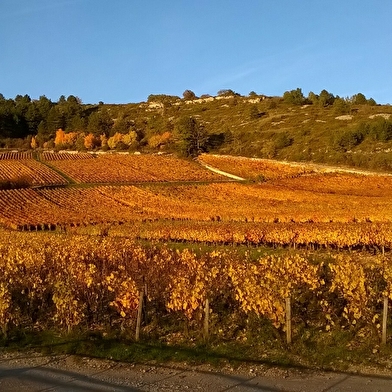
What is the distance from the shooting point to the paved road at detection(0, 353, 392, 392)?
9289 mm

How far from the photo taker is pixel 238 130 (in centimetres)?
13775

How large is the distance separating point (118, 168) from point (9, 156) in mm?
31433

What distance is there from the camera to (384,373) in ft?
32.5

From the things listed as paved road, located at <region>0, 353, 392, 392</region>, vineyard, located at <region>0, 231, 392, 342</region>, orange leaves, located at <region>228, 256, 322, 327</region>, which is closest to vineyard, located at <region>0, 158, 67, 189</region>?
vineyard, located at <region>0, 231, 392, 342</region>

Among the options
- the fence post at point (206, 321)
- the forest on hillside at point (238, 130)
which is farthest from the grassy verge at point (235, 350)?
the forest on hillside at point (238, 130)

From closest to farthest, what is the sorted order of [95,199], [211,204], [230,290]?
[230,290], [211,204], [95,199]

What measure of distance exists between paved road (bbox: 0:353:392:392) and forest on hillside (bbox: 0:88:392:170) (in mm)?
80853

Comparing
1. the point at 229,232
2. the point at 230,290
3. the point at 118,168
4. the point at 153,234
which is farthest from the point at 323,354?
the point at 118,168

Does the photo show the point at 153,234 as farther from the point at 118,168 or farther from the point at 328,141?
the point at 328,141

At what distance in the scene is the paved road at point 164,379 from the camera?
929 cm

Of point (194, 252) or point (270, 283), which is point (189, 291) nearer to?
point (270, 283)

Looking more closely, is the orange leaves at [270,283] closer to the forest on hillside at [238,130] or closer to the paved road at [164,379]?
the paved road at [164,379]

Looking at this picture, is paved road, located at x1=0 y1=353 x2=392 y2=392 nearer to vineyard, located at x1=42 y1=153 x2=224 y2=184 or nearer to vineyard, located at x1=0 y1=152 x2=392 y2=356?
vineyard, located at x1=0 y1=152 x2=392 y2=356

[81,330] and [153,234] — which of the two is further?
[153,234]
